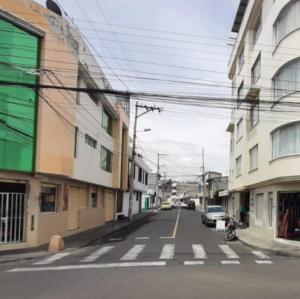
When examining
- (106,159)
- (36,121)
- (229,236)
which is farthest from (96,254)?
(106,159)

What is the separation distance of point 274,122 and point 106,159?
18.2 meters

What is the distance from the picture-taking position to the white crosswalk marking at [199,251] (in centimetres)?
2030

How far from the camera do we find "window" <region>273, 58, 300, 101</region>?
26.7m

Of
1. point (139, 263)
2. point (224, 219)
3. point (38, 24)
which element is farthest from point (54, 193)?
point (224, 219)

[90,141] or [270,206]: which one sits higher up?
[90,141]

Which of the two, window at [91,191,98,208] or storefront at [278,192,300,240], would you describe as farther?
window at [91,191,98,208]

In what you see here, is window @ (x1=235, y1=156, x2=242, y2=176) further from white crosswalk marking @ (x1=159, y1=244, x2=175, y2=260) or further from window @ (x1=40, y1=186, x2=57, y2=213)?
white crosswalk marking @ (x1=159, y1=244, x2=175, y2=260)

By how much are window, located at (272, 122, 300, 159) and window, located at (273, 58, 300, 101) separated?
1.83 meters

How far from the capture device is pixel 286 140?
27.4 metres

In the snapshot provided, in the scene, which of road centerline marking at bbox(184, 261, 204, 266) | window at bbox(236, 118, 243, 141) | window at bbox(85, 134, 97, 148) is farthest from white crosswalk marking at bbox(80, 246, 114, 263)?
window at bbox(236, 118, 243, 141)

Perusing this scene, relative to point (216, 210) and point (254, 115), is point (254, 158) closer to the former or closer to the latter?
point (254, 115)

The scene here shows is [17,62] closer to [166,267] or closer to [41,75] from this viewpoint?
[41,75]

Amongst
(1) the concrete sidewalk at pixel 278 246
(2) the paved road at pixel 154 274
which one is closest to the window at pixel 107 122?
(1) the concrete sidewalk at pixel 278 246

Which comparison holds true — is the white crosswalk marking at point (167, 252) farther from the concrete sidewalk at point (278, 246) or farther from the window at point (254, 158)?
the window at point (254, 158)
